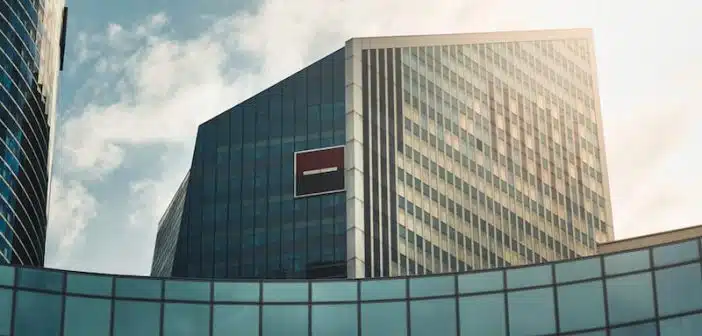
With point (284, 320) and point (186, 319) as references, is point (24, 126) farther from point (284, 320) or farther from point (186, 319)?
point (284, 320)

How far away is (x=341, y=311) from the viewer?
7531 centimetres

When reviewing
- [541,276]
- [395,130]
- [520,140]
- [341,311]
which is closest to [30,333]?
[341,311]

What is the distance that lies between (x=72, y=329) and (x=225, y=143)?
96.3 m

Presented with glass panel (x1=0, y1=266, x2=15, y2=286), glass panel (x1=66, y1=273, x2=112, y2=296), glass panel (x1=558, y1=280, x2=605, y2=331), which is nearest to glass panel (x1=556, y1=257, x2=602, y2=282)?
glass panel (x1=558, y1=280, x2=605, y2=331)

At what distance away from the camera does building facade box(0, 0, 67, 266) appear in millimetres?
162000

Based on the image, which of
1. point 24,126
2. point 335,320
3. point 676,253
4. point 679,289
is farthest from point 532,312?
point 24,126

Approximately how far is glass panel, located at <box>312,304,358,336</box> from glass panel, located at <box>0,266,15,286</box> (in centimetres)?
1489

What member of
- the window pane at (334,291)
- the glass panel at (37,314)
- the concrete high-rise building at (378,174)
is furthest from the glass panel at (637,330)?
the concrete high-rise building at (378,174)

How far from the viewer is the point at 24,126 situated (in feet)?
554

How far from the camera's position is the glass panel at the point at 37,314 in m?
70.7

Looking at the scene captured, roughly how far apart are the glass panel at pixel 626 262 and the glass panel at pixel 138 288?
22.1 metres

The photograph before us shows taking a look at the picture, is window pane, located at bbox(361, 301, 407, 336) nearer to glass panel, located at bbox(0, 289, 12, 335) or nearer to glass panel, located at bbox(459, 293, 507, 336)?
glass panel, located at bbox(459, 293, 507, 336)

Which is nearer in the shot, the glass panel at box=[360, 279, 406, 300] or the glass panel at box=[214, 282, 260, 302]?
the glass panel at box=[214, 282, 260, 302]

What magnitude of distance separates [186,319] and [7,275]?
9.09m
